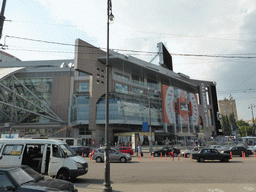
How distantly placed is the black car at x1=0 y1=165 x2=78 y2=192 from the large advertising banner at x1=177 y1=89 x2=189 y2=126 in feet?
197

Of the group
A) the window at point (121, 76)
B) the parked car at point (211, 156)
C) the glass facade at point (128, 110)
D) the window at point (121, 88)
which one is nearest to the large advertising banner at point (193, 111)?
the glass facade at point (128, 110)

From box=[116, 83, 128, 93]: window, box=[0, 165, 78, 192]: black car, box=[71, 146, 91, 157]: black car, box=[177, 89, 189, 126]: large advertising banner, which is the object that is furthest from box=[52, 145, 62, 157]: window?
box=[177, 89, 189, 126]: large advertising banner

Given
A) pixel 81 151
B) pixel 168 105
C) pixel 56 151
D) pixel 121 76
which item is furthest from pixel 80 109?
pixel 56 151

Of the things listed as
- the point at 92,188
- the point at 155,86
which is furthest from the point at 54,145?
the point at 155,86

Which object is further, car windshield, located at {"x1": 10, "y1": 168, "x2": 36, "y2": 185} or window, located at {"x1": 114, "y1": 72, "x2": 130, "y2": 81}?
window, located at {"x1": 114, "y1": 72, "x2": 130, "y2": 81}

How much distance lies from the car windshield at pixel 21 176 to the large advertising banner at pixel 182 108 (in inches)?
2378

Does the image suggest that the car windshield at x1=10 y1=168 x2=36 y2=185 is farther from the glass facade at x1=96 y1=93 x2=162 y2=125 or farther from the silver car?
the glass facade at x1=96 y1=93 x2=162 y2=125

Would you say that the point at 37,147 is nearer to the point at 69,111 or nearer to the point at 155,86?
the point at 69,111

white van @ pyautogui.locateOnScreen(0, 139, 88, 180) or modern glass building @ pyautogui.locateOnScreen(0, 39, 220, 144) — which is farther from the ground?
modern glass building @ pyautogui.locateOnScreen(0, 39, 220, 144)

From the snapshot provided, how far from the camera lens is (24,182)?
17.0ft

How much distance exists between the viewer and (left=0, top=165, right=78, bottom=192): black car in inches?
191

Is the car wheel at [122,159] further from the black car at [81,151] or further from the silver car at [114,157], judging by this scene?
the black car at [81,151]

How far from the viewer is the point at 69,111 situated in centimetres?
5156

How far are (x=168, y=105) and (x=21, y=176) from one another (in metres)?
57.1
